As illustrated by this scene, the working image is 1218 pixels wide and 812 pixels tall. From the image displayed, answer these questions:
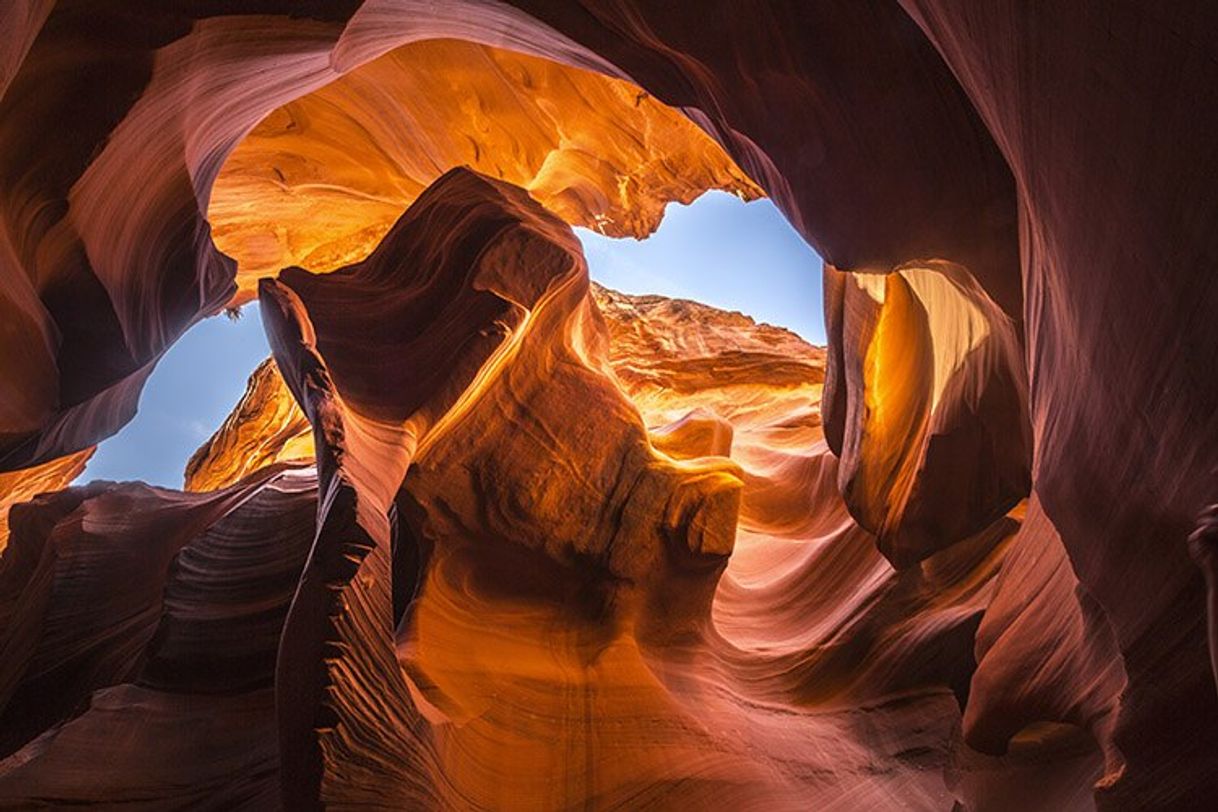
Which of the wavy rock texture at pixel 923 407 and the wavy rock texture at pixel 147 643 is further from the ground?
the wavy rock texture at pixel 923 407

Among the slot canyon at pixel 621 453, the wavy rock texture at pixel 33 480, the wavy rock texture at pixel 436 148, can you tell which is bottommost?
the wavy rock texture at pixel 33 480

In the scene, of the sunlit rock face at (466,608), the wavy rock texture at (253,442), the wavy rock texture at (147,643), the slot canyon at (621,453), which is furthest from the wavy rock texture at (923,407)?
the wavy rock texture at (253,442)

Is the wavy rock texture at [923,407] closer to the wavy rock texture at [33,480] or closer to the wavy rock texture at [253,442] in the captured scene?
the wavy rock texture at [253,442]

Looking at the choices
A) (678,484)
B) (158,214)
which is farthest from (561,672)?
(158,214)

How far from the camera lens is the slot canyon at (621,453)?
2672 mm

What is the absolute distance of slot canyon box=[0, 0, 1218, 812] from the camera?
2.67 metres

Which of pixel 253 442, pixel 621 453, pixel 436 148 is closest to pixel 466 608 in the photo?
pixel 621 453

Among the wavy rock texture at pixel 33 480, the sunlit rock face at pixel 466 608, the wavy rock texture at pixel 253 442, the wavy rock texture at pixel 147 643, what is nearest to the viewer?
the sunlit rock face at pixel 466 608

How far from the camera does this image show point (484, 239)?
7078 millimetres

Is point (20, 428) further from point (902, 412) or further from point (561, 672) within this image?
point (902, 412)

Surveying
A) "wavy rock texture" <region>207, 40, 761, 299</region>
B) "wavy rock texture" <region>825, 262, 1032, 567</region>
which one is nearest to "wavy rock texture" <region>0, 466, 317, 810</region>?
"wavy rock texture" <region>207, 40, 761, 299</region>

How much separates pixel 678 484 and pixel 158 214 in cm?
522

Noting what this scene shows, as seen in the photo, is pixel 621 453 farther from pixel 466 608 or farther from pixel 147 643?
pixel 147 643

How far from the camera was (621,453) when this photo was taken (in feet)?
25.1
